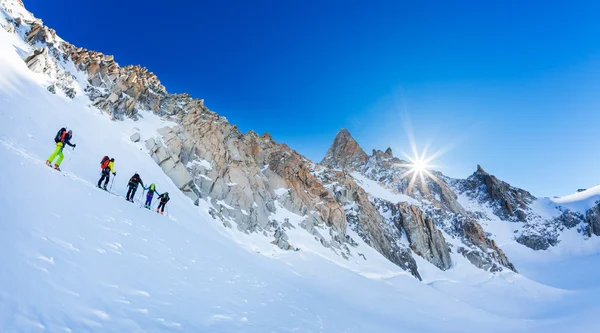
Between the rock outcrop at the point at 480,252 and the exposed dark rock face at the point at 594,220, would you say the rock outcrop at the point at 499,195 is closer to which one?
the exposed dark rock face at the point at 594,220

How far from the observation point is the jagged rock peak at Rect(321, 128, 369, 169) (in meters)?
186

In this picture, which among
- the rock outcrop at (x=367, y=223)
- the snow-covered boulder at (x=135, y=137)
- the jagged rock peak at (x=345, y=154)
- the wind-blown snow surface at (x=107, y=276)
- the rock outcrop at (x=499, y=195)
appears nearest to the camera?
the wind-blown snow surface at (x=107, y=276)

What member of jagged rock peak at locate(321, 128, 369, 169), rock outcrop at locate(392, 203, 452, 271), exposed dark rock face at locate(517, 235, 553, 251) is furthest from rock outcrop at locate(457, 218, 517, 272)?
jagged rock peak at locate(321, 128, 369, 169)

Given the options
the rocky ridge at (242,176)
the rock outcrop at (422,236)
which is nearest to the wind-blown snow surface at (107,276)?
the rocky ridge at (242,176)

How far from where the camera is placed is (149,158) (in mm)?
36656

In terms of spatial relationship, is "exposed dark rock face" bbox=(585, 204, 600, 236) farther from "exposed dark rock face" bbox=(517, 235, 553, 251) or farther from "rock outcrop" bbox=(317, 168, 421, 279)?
"rock outcrop" bbox=(317, 168, 421, 279)

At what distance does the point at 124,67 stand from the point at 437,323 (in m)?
66.9

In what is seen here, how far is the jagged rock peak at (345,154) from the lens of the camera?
186 m

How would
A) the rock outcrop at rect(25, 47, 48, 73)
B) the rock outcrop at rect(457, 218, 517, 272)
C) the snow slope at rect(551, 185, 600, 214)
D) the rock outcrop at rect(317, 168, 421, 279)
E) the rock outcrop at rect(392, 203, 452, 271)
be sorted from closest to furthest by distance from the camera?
the rock outcrop at rect(25, 47, 48, 73)
the rock outcrop at rect(317, 168, 421, 279)
the rock outcrop at rect(392, 203, 452, 271)
the rock outcrop at rect(457, 218, 517, 272)
the snow slope at rect(551, 185, 600, 214)

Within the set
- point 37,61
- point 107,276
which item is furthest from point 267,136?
point 107,276

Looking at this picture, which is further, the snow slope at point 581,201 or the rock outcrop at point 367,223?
the snow slope at point 581,201

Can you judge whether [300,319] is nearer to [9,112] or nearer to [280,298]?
[280,298]

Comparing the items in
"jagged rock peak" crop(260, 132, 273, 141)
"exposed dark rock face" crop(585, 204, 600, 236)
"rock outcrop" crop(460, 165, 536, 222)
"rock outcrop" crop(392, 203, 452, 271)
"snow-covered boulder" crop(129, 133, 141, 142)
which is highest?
"rock outcrop" crop(460, 165, 536, 222)

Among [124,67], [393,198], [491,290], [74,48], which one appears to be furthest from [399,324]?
[393,198]
